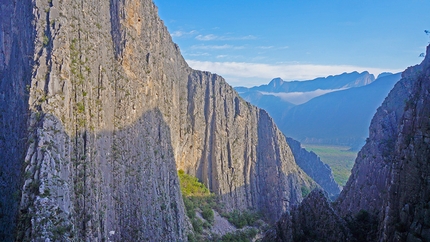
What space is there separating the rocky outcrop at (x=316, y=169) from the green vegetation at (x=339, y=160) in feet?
44.6

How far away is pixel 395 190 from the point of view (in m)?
17.0

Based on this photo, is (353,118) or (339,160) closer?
(339,160)

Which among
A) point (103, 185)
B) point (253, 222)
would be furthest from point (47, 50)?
point (253, 222)

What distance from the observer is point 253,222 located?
172 feet

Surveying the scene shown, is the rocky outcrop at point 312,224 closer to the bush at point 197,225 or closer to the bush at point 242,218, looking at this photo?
the bush at point 197,225

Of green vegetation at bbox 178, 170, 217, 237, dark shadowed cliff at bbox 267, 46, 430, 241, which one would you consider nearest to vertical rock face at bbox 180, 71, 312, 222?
green vegetation at bbox 178, 170, 217, 237

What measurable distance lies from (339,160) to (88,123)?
12894 centimetres

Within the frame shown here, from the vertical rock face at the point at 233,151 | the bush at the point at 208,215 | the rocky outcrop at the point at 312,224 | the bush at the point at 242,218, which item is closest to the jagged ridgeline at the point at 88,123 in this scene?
the vertical rock face at the point at 233,151

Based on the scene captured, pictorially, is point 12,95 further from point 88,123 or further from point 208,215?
point 208,215

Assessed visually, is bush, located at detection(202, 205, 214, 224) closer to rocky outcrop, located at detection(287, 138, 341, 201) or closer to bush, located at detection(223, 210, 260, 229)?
bush, located at detection(223, 210, 260, 229)

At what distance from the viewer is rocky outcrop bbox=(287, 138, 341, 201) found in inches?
3324

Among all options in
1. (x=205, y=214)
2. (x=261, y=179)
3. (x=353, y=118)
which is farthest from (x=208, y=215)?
(x=353, y=118)

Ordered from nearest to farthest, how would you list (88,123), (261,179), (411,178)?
(411,178) → (88,123) → (261,179)

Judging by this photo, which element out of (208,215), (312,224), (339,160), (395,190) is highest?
(395,190)
